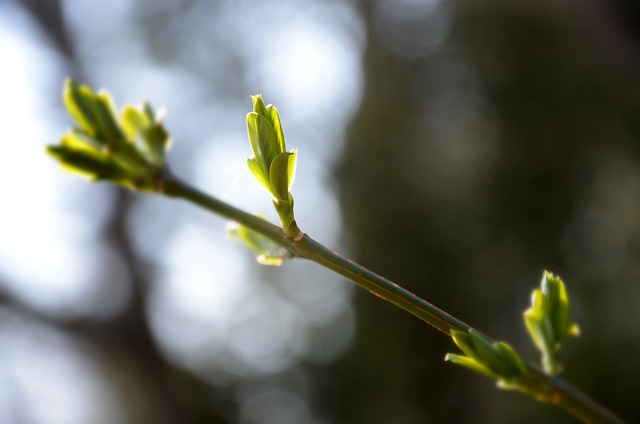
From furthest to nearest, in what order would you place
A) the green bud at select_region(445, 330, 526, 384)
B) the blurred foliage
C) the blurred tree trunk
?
1. the blurred tree trunk
2. the blurred foliage
3. the green bud at select_region(445, 330, 526, 384)

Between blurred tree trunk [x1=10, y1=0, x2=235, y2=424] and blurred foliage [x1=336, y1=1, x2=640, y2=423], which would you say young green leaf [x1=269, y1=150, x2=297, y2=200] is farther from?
blurred tree trunk [x1=10, y1=0, x2=235, y2=424]

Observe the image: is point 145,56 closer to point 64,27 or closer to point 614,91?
point 64,27

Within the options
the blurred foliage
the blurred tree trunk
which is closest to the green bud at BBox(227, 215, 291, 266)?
the blurred foliage

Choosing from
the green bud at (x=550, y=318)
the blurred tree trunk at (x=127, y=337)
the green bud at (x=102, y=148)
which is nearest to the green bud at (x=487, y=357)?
the green bud at (x=550, y=318)

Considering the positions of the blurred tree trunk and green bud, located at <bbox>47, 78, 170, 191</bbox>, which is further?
the blurred tree trunk

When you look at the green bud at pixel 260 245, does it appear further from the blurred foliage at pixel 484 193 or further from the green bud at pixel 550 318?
the blurred foliage at pixel 484 193

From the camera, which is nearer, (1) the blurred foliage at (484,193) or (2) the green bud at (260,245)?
(2) the green bud at (260,245)

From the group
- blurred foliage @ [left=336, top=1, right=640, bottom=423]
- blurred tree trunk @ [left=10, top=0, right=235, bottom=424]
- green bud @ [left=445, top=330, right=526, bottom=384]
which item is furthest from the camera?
blurred tree trunk @ [left=10, top=0, right=235, bottom=424]

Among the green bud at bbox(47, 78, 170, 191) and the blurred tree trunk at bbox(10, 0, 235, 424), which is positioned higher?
the blurred tree trunk at bbox(10, 0, 235, 424)

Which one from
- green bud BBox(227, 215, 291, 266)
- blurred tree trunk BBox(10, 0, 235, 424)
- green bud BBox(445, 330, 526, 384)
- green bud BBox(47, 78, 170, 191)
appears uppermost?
blurred tree trunk BBox(10, 0, 235, 424)

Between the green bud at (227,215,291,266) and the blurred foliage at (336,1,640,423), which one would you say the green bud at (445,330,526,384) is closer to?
→ the green bud at (227,215,291,266)

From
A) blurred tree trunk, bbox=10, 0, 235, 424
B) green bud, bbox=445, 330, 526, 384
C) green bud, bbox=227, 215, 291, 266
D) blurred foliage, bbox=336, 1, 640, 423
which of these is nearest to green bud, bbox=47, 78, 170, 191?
green bud, bbox=227, 215, 291, 266
